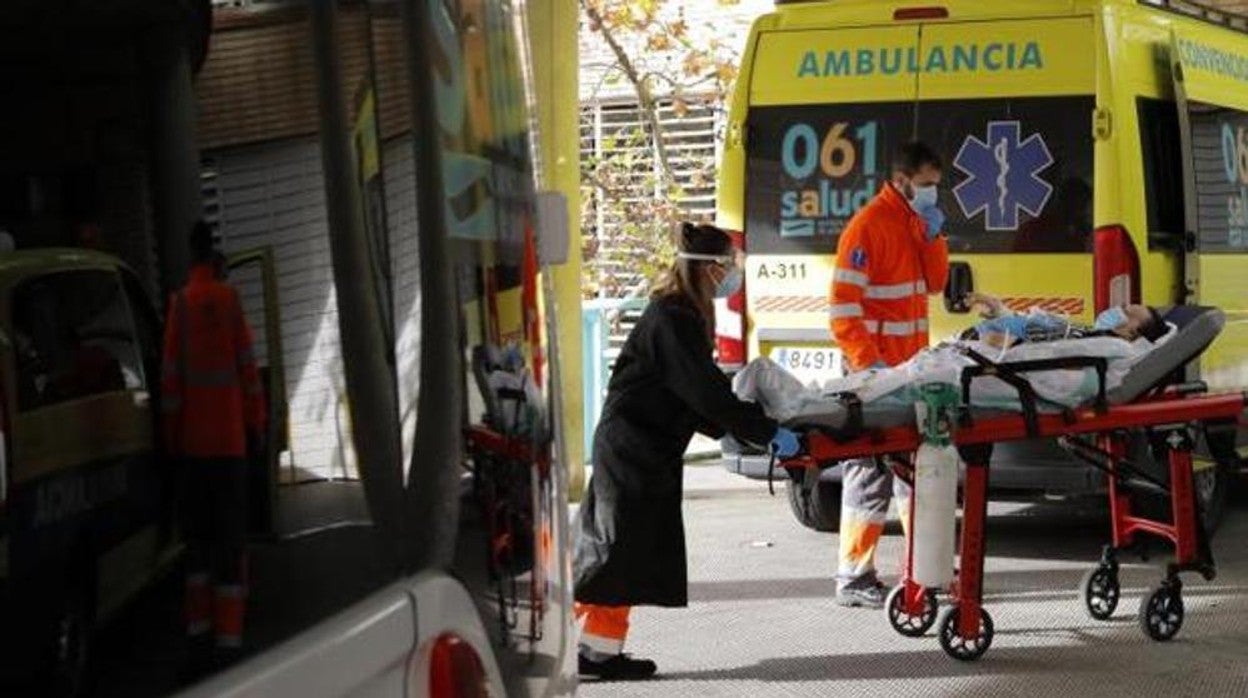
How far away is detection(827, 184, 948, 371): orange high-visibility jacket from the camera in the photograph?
8375 mm

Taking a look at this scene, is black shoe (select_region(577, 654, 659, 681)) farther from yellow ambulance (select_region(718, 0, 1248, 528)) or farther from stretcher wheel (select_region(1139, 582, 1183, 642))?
yellow ambulance (select_region(718, 0, 1248, 528))

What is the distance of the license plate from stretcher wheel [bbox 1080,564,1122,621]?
189cm

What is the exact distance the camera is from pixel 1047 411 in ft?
23.5

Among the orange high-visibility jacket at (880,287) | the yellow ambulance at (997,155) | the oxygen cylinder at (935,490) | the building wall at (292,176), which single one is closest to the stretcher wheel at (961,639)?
the oxygen cylinder at (935,490)

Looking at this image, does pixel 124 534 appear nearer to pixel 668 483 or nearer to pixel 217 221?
pixel 217 221

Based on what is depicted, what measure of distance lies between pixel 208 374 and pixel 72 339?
17 cm

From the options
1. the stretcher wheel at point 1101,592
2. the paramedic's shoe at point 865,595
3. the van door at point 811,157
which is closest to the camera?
the stretcher wheel at point 1101,592

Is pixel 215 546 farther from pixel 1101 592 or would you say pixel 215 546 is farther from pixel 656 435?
pixel 1101 592

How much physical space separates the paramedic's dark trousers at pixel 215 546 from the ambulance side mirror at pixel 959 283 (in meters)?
7.98

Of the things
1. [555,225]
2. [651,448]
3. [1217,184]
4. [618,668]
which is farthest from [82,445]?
[1217,184]

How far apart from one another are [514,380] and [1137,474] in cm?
576

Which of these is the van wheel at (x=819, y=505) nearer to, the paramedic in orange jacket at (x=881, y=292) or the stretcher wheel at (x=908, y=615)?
the paramedic in orange jacket at (x=881, y=292)

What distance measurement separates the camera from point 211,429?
1.66 metres

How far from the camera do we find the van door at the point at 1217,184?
9.88 meters
